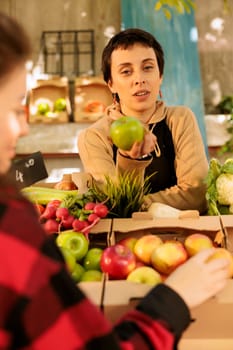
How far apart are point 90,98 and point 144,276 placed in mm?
3700

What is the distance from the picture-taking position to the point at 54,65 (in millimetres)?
4852

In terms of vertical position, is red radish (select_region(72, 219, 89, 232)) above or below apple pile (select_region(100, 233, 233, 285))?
above

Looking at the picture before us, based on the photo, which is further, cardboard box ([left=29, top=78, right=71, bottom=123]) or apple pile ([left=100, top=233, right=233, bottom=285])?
cardboard box ([left=29, top=78, right=71, bottom=123])

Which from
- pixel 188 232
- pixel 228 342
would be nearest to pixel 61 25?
pixel 188 232

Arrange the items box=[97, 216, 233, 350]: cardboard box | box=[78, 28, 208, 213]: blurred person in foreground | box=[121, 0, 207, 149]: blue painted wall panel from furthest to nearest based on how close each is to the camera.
Answer: 1. box=[121, 0, 207, 149]: blue painted wall panel
2. box=[78, 28, 208, 213]: blurred person in foreground
3. box=[97, 216, 233, 350]: cardboard box

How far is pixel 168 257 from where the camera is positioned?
3.82 ft

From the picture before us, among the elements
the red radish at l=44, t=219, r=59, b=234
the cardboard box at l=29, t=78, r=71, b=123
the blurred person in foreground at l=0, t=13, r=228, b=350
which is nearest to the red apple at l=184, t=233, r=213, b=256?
the red radish at l=44, t=219, r=59, b=234

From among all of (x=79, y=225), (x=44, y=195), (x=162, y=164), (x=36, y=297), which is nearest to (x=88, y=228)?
(x=79, y=225)

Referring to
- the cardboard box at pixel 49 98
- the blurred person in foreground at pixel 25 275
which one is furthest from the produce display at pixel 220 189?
the cardboard box at pixel 49 98

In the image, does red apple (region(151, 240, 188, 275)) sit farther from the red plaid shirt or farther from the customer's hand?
the red plaid shirt

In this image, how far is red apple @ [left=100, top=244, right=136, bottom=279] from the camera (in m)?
1.12

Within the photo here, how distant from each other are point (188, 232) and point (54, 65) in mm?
3746

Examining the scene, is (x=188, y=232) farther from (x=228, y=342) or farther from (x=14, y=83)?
(x=14, y=83)

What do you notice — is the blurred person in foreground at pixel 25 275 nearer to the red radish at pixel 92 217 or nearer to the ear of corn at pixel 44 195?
the red radish at pixel 92 217
